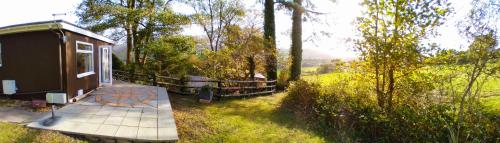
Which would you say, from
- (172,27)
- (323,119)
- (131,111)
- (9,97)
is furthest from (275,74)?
(9,97)

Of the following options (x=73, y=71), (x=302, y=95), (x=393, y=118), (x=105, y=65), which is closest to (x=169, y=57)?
(x=105, y=65)

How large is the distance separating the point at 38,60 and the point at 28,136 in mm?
3851

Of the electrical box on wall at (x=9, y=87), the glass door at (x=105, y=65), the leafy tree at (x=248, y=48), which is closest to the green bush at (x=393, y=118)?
the leafy tree at (x=248, y=48)

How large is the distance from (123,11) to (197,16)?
5.06 m

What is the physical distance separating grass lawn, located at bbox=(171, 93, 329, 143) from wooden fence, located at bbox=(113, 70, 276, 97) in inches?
34.3

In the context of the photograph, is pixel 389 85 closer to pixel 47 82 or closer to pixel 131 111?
pixel 131 111

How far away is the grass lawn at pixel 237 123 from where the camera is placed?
25.1 ft

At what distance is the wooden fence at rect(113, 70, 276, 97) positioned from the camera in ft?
43.8

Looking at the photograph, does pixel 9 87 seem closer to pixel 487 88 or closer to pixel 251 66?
pixel 251 66

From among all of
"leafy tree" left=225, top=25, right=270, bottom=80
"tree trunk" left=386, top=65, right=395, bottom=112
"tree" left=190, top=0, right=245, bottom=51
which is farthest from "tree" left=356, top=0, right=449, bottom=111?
"tree" left=190, top=0, right=245, bottom=51

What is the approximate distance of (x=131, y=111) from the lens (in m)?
8.30

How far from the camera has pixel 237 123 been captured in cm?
900

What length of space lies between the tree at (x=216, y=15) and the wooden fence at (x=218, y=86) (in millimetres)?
9306

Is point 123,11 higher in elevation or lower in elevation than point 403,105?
higher
